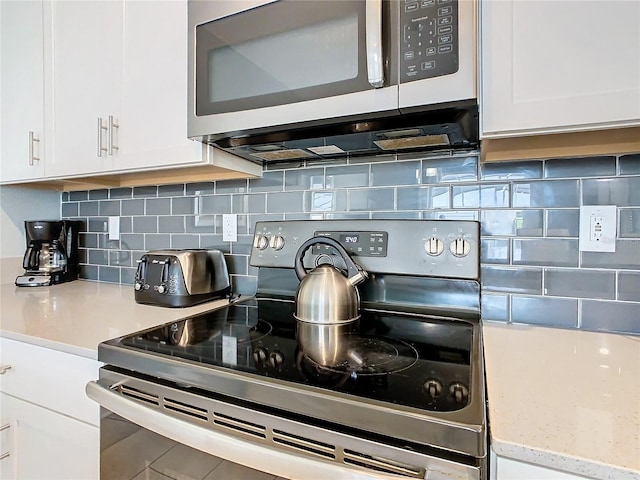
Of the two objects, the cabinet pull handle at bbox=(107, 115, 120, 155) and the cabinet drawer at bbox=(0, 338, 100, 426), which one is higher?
the cabinet pull handle at bbox=(107, 115, 120, 155)

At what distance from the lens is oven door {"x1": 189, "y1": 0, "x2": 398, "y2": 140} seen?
83 centimetres

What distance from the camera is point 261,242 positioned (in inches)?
50.4

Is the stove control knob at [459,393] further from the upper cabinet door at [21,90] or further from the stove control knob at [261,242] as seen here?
the upper cabinet door at [21,90]

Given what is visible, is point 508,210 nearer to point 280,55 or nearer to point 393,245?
point 393,245

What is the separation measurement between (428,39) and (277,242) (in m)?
0.75

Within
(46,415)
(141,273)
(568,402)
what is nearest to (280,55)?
(141,273)

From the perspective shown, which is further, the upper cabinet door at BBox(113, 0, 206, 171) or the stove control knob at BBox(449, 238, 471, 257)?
the upper cabinet door at BBox(113, 0, 206, 171)

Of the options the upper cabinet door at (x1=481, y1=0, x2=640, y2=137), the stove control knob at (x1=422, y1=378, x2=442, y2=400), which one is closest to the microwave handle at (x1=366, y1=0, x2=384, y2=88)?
the upper cabinet door at (x1=481, y1=0, x2=640, y2=137)

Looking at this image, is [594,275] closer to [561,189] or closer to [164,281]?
[561,189]

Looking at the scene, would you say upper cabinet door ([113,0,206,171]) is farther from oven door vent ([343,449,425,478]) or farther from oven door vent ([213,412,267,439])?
oven door vent ([343,449,425,478])

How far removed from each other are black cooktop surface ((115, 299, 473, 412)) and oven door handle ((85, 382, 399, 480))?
0.33 ft

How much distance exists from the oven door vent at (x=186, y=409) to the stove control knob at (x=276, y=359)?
0.14 m

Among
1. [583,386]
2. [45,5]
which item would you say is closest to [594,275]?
[583,386]

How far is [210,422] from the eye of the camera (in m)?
0.65
